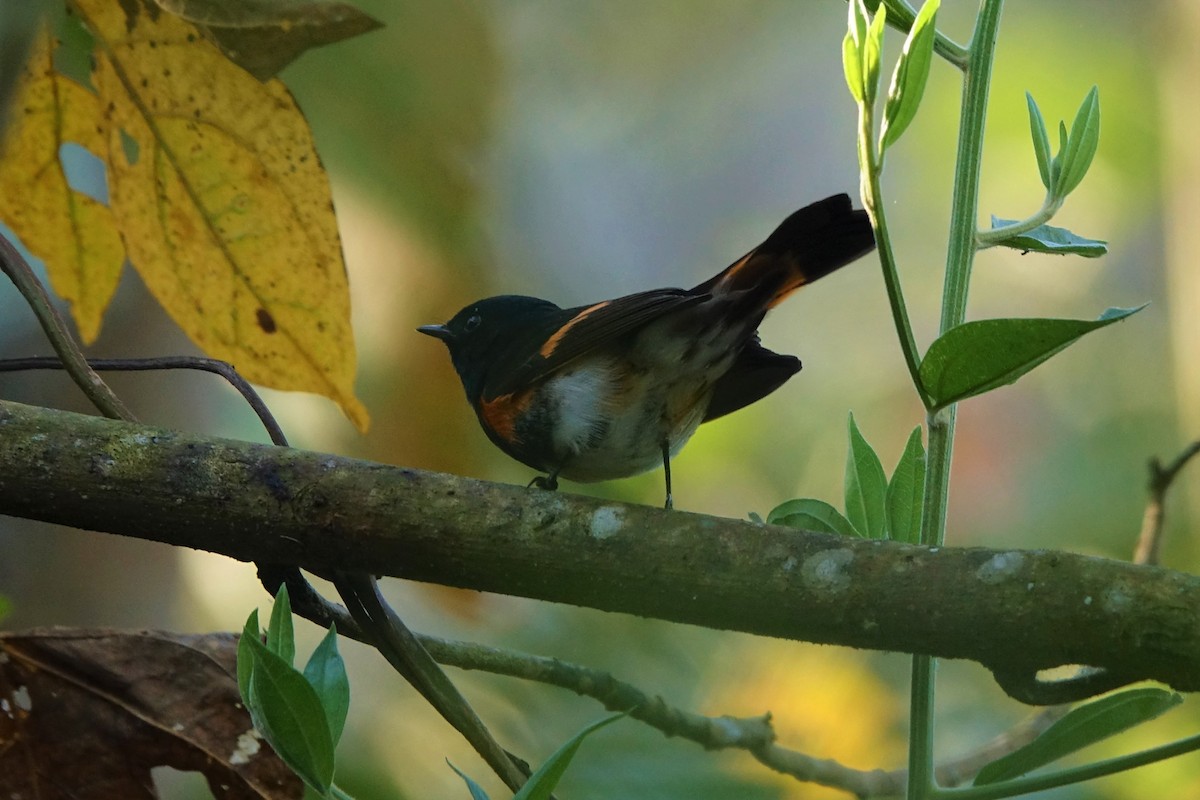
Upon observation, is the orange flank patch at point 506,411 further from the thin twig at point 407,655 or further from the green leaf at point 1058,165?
the green leaf at point 1058,165

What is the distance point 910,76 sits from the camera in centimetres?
67

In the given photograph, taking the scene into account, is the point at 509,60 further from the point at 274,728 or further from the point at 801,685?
the point at 274,728

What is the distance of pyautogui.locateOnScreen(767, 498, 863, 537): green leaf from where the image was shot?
792 mm

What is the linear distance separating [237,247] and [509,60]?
2438 millimetres

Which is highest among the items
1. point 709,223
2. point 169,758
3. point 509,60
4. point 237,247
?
point 509,60

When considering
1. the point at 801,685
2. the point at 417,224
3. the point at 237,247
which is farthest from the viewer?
the point at 417,224

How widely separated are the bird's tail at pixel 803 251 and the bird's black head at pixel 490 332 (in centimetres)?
33

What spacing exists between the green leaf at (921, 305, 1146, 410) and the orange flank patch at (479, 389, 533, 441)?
2.53 feet

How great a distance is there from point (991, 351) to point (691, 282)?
2.76 m

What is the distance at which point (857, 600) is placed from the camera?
0.66 m

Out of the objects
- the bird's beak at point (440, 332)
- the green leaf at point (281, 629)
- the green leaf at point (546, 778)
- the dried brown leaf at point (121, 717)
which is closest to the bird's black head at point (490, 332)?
the bird's beak at point (440, 332)

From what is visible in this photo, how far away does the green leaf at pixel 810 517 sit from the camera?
2.60 feet

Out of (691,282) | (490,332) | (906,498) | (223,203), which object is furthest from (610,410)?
(691,282)

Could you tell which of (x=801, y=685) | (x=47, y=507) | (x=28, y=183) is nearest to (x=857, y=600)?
(x=47, y=507)
